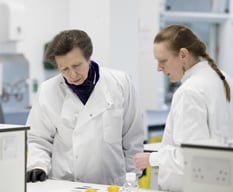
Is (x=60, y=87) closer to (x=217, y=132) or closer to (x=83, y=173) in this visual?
(x=83, y=173)

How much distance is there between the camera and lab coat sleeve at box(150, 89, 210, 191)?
71.6 inches

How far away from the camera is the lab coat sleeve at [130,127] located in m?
2.50

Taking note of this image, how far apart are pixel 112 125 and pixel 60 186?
0.41 meters

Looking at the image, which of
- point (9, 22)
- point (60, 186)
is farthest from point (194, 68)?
point (9, 22)

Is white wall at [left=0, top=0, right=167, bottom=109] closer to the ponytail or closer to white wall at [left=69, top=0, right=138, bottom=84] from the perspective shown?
white wall at [left=69, top=0, right=138, bottom=84]

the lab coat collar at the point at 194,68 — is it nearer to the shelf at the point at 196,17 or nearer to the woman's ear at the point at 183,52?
the woman's ear at the point at 183,52

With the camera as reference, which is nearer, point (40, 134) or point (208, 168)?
point (208, 168)

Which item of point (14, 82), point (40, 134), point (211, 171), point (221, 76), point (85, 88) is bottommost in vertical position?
point (14, 82)

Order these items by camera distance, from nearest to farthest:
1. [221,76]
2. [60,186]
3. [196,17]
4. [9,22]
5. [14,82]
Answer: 1. [221,76]
2. [60,186]
3. [9,22]
4. [14,82]
5. [196,17]

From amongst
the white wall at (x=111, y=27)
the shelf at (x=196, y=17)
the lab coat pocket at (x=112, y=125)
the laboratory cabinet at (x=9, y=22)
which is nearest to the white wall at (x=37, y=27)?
the laboratory cabinet at (x=9, y=22)

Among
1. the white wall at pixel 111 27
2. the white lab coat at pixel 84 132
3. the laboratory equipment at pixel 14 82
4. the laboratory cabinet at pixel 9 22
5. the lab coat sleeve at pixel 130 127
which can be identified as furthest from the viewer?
the laboratory equipment at pixel 14 82

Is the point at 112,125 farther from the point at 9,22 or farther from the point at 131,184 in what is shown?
the point at 9,22

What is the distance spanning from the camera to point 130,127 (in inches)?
98.9

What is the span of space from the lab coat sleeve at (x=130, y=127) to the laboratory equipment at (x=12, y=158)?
0.71 meters
